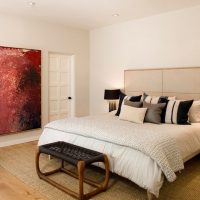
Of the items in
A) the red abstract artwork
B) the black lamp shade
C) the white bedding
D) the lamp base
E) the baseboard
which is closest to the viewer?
the white bedding

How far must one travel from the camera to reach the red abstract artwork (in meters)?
4.26

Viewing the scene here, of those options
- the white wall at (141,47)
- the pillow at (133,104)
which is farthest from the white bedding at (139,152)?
the white wall at (141,47)

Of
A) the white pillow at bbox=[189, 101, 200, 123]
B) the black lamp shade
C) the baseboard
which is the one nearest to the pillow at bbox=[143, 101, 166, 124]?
the white pillow at bbox=[189, 101, 200, 123]

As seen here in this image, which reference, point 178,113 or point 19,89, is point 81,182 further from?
point 19,89

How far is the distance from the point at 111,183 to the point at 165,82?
227 cm

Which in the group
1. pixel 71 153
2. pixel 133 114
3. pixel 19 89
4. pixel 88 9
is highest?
pixel 88 9

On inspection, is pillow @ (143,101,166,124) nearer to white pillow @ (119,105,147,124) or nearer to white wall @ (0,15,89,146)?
white pillow @ (119,105,147,124)

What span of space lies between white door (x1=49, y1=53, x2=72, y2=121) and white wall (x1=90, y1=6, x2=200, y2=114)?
2.04 feet

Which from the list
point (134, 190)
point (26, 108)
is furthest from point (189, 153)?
point (26, 108)

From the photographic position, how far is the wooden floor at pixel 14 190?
250cm

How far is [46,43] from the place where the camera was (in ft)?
16.0

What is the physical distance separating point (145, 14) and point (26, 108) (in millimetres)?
3000

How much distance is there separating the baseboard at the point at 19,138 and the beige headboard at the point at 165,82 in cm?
220

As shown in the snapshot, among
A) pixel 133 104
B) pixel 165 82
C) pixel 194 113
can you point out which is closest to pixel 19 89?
pixel 133 104
